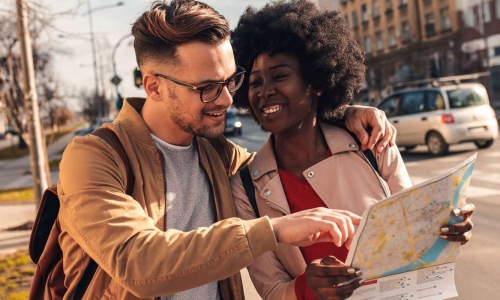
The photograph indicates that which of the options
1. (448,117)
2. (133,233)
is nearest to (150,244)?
(133,233)

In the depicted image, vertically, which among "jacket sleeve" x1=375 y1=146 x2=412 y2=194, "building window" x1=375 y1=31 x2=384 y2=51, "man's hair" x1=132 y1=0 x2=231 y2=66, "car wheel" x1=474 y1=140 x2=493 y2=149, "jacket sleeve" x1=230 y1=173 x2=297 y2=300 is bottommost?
"car wheel" x1=474 y1=140 x2=493 y2=149

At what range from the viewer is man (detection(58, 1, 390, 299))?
62.2 inches

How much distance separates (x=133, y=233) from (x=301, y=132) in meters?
1.05

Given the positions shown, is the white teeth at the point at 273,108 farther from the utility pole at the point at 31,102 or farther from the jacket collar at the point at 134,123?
the utility pole at the point at 31,102

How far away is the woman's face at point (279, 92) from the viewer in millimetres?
2379

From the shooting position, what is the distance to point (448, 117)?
47.5 ft

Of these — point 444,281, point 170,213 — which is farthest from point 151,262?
point 444,281

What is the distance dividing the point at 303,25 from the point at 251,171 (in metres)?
0.67

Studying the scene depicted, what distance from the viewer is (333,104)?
2654mm

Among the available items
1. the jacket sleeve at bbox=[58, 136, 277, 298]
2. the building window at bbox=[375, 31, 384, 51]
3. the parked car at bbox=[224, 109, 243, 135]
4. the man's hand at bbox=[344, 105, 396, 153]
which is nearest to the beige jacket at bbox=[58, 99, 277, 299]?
the jacket sleeve at bbox=[58, 136, 277, 298]

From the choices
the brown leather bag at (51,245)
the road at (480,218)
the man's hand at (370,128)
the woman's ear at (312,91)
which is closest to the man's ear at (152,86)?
the brown leather bag at (51,245)

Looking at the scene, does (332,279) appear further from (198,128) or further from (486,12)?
(486,12)

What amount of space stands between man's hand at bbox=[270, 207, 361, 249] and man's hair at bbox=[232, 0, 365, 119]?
0.97 m

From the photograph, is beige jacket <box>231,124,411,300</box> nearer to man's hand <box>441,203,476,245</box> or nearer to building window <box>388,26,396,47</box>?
man's hand <box>441,203,476,245</box>
